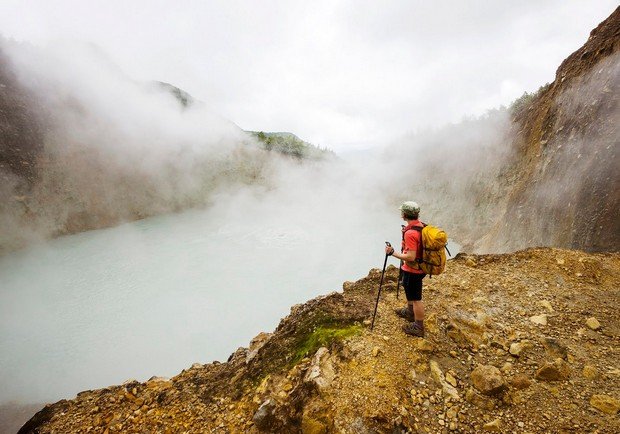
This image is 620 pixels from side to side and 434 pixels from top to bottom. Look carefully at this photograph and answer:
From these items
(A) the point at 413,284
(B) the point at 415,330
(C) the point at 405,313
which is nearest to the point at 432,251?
(A) the point at 413,284

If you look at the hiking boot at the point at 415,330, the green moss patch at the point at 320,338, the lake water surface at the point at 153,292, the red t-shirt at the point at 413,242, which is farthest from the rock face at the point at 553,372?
the lake water surface at the point at 153,292

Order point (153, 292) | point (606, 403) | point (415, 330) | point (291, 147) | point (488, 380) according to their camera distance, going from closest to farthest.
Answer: point (606, 403) < point (488, 380) < point (415, 330) < point (153, 292) < point (291, 147)

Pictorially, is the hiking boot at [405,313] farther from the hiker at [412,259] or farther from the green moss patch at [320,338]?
the green moss patch at [320,338]

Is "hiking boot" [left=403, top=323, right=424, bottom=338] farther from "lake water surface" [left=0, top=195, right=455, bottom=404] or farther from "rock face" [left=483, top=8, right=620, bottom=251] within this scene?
"lake water surface" [left=0, top=195, right=455, bottom=404]

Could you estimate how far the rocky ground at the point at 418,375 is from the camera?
297 centimetres

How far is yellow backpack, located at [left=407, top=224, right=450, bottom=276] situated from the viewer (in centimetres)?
352

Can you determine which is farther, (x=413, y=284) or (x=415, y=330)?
(x=415, y=330)

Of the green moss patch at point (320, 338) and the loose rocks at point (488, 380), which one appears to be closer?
the loose rocks at point (488, 380)

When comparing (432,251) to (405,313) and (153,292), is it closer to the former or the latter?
(405,313)

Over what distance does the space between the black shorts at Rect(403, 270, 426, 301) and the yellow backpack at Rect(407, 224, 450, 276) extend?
0.16m

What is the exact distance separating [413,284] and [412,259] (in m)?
0.43

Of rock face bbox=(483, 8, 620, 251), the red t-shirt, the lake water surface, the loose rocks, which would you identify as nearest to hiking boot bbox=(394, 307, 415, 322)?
the red t-shirt

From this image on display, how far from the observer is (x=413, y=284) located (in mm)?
3807

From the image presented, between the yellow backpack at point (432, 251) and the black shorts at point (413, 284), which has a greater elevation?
the yellow backpack at point (432, 251)
